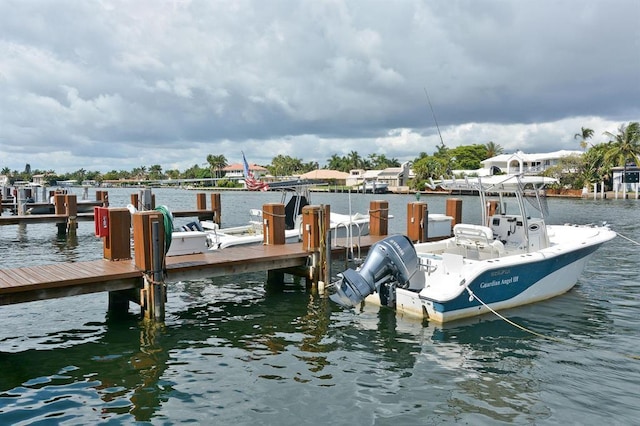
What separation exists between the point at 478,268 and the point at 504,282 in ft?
2.85

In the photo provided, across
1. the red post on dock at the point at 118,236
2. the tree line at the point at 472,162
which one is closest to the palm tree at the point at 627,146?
the tree line at the point at 472,162

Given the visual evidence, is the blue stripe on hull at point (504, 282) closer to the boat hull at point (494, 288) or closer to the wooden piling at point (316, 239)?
the boat hull at point (494, 288)

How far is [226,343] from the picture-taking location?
9.25 m

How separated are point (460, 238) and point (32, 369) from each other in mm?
9268

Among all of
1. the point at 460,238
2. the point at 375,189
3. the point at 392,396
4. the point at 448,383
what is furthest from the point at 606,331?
the point at 375,189

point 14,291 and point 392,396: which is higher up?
point 14,291

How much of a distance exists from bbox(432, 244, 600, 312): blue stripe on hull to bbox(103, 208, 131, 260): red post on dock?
671 centimetres

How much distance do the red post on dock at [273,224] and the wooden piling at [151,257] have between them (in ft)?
14.7

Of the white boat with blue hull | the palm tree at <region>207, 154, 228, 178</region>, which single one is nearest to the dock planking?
the white boat with blue hull

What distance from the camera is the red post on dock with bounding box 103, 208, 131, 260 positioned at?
11008mm

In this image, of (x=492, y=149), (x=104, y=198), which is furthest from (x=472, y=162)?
(x=104, y=198)

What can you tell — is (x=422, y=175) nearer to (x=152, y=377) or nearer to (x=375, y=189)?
(x=375, y=189)

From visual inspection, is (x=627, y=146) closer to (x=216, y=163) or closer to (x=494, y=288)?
(x=494, y=288)

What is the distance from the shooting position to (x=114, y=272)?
978cm
